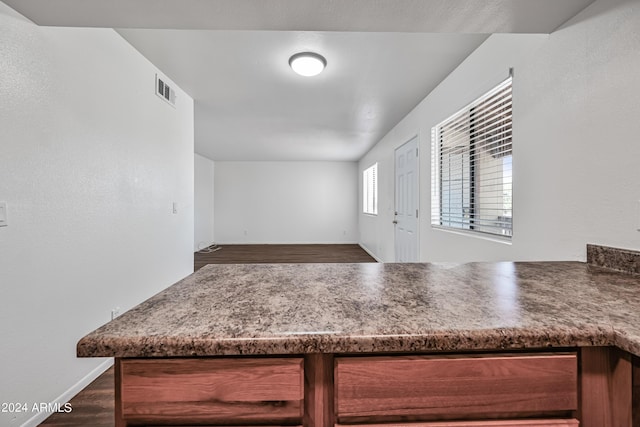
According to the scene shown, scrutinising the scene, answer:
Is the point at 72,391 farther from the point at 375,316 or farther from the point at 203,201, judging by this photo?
the point at 203,201

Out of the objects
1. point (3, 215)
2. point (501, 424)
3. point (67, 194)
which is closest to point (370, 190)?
point (67, 194)

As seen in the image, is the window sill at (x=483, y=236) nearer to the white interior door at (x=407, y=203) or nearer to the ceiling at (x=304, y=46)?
the white interior door at (x=407, y=203)

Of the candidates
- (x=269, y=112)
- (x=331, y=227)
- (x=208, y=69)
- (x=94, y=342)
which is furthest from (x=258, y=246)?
(x=94, y=342)

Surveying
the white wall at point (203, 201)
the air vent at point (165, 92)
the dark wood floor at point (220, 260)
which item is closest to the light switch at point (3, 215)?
the dark wood floor at point (220, 260)

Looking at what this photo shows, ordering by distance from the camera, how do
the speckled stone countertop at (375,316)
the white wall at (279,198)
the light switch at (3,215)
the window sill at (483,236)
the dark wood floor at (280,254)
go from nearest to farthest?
the speckled stone countertop at (375,316), the light switch at (3,215), the window sill at (483,236), the dark wood floor at (280,254), the white wall at (279,198)

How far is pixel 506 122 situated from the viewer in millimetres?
1774

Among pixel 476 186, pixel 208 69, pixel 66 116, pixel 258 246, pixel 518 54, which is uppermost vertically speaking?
pixel 208 69

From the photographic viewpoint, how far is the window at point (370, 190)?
18.9 feet

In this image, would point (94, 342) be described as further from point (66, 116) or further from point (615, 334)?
point (66, 116)

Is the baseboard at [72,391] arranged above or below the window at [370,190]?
below

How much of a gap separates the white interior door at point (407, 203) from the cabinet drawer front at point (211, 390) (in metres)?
2.90

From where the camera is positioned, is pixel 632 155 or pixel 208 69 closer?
pixel 632 155

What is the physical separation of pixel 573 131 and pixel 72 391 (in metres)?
3.08

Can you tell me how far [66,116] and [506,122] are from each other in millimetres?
2715
